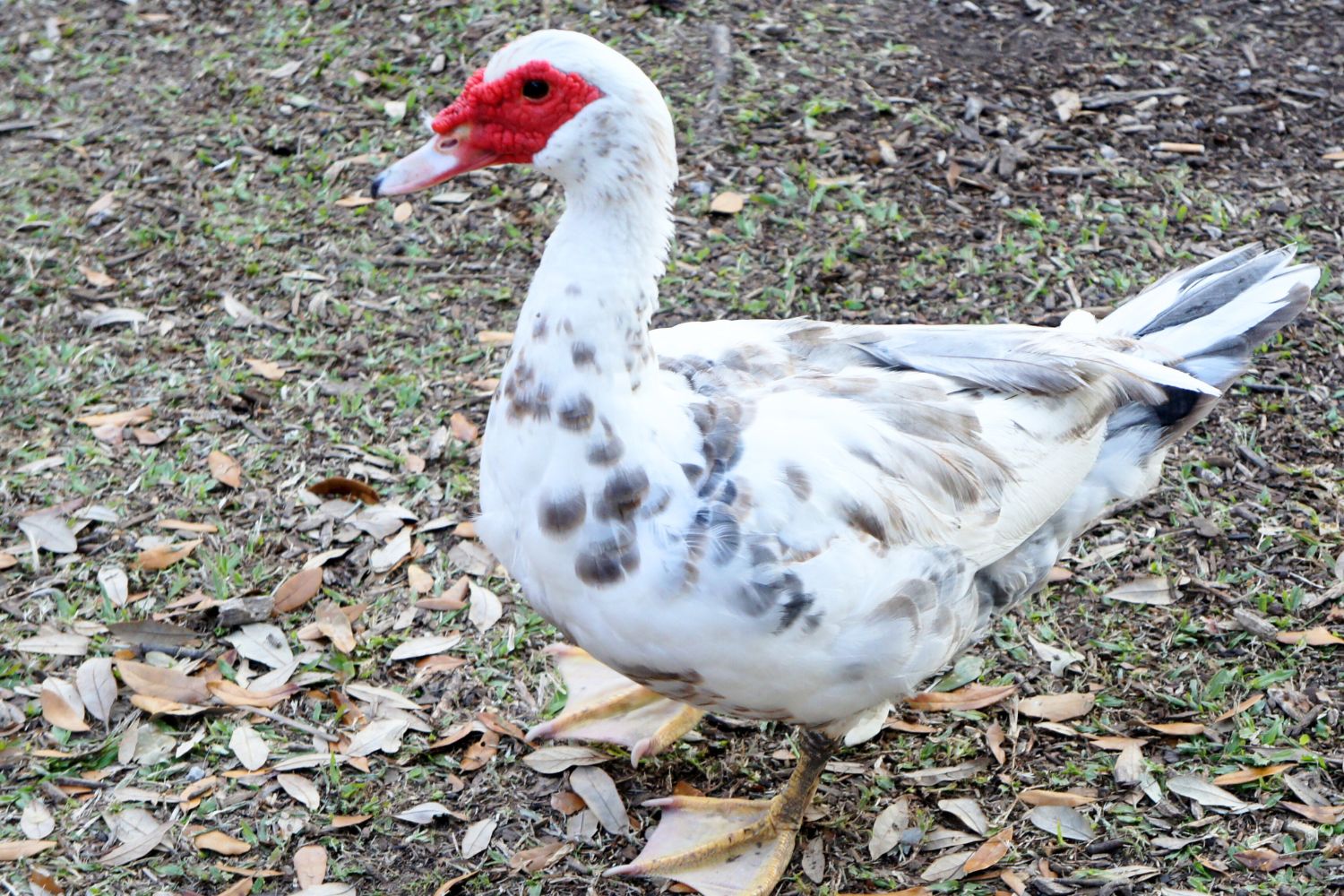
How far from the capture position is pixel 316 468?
388cm

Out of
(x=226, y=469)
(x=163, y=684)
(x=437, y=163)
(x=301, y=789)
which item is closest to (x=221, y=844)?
(x=301, y=789)

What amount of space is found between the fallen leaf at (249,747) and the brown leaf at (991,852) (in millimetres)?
→ 1628

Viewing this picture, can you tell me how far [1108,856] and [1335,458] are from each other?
1.54m

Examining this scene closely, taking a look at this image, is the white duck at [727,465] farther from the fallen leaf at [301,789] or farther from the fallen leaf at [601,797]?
the fallen leaf at [301,789]

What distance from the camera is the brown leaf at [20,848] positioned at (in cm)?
284

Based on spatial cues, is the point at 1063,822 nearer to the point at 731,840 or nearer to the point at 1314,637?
the point at 731,840

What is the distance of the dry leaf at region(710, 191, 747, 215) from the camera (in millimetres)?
4645

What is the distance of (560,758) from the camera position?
125 inches

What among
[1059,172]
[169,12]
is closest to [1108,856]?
[1059,172]

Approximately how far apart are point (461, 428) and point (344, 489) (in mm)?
405

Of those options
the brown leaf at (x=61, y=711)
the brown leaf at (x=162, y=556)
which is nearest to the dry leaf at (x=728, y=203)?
the brown leaf at (x=162, y=556)

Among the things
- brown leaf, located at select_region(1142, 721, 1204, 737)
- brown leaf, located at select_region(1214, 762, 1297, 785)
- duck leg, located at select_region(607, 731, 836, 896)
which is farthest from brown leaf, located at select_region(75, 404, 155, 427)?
brown leaf, located at select_region(1214, 762, 1297, 785)

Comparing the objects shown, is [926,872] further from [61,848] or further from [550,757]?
[61,848]

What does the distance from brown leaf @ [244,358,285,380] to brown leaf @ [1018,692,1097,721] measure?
245 cm
